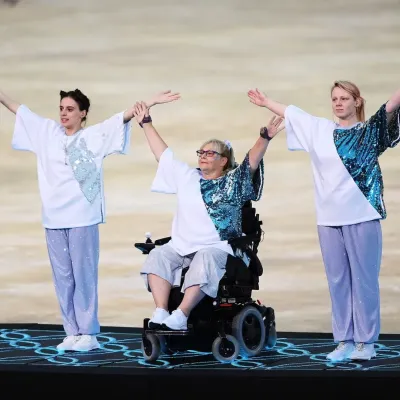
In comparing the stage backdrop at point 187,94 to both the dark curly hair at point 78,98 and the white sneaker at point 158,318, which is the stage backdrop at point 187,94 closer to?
the dark curly hair at point 78,98

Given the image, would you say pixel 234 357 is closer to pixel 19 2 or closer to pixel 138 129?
pixel 138 129

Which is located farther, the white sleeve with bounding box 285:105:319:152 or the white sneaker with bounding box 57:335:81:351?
the white sneaker with bounding box 57:335:81:351

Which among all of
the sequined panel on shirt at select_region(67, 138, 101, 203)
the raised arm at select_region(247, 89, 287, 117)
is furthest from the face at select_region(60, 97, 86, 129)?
the raised arm at select_region(247, 89, 287, 117)

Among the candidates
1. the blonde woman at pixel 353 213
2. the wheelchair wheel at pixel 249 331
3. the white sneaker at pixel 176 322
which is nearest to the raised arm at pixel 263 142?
the blonde woman at pixel 353 213

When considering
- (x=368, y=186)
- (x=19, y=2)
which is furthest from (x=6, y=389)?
(x=19, y=2)

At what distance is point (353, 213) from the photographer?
17.1 ft

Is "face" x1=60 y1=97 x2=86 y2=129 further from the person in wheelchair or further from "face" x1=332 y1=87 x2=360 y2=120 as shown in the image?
"face" x1=332 y1=87 x2=360 y2=120

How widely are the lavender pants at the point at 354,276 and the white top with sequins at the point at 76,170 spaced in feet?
3.91

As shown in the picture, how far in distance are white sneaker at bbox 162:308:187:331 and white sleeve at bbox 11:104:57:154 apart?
1249mm

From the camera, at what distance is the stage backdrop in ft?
21.6

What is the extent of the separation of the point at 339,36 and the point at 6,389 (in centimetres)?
296

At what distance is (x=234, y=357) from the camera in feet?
17.1

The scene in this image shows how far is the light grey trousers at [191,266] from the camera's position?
521cm

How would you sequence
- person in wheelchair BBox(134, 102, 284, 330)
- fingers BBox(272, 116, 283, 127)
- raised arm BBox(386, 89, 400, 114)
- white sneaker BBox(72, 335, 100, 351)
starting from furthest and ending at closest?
1. white sneaker BBox(72, 335, 100, 351)
2. fingers BBox(272, 116, 283, 127)
3. person in wheelchair BBox(134, 102, 284, 330)
4. raised arm BBox(386, 89, 400, 114)
